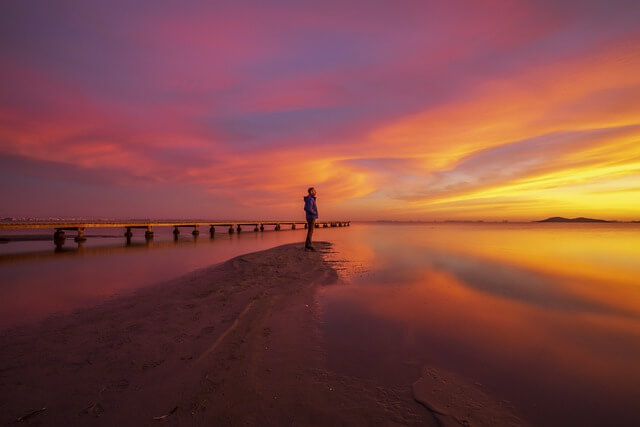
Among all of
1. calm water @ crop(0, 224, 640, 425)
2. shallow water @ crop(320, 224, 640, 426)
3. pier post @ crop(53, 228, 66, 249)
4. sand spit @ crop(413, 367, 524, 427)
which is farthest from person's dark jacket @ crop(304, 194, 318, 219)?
pier post @ crop(53, 228, 66, 249)

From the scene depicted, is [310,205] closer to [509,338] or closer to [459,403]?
[509,338]

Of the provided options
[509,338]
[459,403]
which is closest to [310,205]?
[509,338]

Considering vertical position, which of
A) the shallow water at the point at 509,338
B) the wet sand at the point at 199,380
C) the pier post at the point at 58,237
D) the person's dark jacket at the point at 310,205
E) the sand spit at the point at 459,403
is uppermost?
the person's dark jacket at the point at 310,205

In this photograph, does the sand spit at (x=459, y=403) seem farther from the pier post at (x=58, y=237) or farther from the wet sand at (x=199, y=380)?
the pier post at (x=58, y=237)

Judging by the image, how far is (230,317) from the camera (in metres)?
4.81

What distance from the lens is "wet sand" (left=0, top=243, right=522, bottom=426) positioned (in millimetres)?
2344

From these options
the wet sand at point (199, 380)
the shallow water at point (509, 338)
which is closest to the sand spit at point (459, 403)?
the wet sand at point (199, 380)

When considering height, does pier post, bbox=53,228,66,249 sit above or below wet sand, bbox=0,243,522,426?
above

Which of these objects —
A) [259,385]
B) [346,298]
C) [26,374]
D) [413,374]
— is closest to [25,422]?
[26,374]

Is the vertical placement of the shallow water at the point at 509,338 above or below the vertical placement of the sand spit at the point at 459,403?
below

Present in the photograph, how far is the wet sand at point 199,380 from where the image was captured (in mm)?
2344

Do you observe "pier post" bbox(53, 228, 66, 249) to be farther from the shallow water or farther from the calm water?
the shallow water

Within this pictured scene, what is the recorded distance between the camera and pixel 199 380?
2857 millimetres

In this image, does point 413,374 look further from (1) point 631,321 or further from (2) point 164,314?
(1) point 631,321
